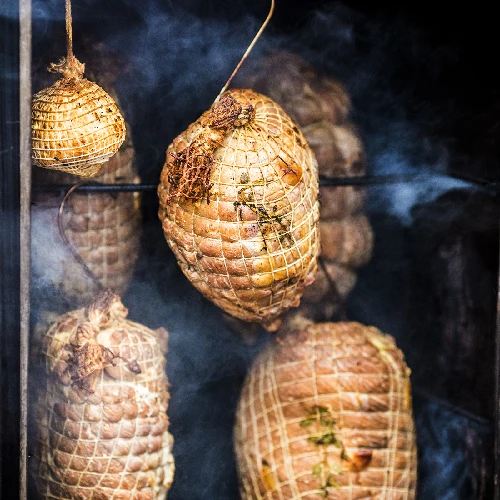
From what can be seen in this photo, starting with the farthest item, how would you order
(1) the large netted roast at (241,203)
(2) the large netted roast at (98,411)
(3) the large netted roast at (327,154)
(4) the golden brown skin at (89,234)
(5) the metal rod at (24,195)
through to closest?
1. (3) the large netted roast at (327,154)
2. (4) the golden brown skin at (89,234)
3. (2) the large netted roast at (98,411)
4. (1) the large netted roast at (241,203)
5. (5) the metal rod at (24,195)

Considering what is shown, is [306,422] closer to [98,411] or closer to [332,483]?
[332,483]

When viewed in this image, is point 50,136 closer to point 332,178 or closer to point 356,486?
point 332,178

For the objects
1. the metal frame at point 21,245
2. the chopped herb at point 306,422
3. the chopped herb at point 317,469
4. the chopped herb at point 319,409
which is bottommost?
the chopped herb at point 317,469

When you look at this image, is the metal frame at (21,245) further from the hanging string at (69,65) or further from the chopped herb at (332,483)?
the chopped herb at (332,483)

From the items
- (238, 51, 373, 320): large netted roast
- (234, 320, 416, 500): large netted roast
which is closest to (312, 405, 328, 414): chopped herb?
(234, 320, 416, 500): large netted roast

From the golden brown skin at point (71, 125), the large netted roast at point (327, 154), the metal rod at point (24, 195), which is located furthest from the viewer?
the large netted roast at point (327, 154)

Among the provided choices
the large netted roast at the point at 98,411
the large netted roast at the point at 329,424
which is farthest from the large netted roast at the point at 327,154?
the large netted roast at the point at 98,411

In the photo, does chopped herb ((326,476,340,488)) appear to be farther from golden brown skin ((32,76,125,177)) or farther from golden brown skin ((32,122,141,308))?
golden brown skin ((32,76,125,177))

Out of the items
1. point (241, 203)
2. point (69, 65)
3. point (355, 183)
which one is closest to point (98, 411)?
point (241, 203)
